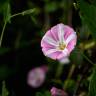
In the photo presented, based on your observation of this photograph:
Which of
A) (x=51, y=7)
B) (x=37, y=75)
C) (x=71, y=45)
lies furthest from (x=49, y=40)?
(x=51, y=7)

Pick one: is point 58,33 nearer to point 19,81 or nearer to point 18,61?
point 19,81

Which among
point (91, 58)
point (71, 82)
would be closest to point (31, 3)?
point (71, 82)

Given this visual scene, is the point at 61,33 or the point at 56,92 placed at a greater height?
the point at 61,33

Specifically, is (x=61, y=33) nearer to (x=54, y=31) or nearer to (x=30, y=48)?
(x=54, y=31)

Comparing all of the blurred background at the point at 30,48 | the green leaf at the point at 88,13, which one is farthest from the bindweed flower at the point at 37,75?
the green leaf at the point at 88,13

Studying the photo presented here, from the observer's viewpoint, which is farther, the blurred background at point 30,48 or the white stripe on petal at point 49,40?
the blurred background at point 30,48

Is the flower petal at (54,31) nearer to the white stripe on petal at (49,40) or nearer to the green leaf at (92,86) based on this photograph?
the white stripe on petal at (49,40)

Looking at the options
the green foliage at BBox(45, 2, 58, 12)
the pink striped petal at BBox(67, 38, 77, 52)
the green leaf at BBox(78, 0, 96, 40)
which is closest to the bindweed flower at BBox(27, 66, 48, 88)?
the green foliage at BBox(45, 2, 58, 12)

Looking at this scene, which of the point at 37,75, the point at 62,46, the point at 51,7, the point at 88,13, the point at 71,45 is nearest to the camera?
the point at 88,13
